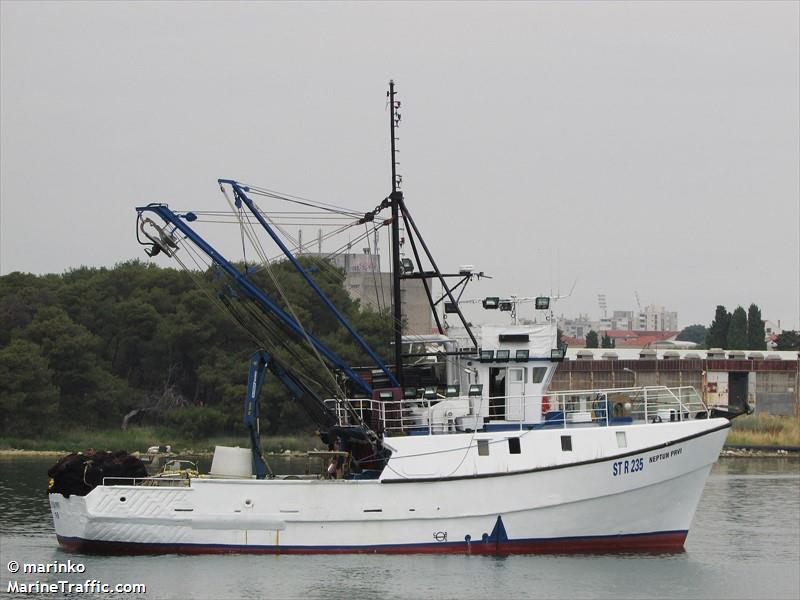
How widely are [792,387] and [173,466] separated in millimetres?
49184

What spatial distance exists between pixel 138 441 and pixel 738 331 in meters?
57.1

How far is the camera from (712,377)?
235ft

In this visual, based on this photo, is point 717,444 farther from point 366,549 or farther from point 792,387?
point 792,387

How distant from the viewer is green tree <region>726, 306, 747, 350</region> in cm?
9739

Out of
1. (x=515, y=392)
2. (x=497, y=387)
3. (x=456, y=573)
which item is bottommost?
(x=456, y=573)

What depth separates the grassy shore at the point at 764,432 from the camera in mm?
60500

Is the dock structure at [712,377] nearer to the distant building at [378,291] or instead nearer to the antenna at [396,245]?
the distant building at [378,291]

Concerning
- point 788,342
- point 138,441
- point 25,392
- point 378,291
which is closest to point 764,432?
point 378,291

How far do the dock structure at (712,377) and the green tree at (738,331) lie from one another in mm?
25444

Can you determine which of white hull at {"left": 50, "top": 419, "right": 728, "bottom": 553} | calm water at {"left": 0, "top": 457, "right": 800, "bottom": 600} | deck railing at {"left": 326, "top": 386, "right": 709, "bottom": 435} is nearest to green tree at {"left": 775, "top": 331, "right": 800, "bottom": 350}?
calm water at {"left": 0, "top": 457, "right": 800, "bottom": 600}

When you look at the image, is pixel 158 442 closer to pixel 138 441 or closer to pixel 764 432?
pixel 138 441

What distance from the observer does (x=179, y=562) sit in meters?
26.5

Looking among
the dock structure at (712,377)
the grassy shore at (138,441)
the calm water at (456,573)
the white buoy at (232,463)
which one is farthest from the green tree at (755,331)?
the white buoy at (232,463)

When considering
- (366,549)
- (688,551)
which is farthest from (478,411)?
(688,551)
